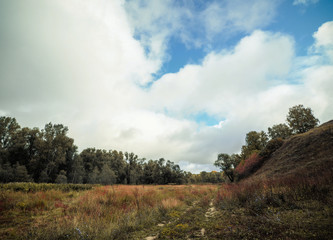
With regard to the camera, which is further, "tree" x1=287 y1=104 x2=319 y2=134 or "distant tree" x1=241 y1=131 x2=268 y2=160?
"distant tree" x1=241 y1=131 x2=268 y2=160

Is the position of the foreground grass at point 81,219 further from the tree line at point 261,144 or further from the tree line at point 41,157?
the tree line at point 41,157

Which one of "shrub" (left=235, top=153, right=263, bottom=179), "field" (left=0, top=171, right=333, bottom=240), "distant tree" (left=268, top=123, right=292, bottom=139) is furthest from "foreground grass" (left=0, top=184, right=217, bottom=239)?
"distant tree" (left=268, top=123, right=292, bottom=139)

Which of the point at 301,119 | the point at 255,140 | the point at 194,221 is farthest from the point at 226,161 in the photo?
the point at 194,221

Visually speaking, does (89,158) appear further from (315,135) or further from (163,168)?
(315,135)

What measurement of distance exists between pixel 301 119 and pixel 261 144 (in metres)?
13.0

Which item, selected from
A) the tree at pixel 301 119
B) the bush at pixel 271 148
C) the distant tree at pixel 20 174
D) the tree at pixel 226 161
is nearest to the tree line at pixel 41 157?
the distant tree at pixel 20 174

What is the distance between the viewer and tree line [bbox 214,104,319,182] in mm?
27666

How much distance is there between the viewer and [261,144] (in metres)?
47.1

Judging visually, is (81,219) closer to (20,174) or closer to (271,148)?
(271,148)

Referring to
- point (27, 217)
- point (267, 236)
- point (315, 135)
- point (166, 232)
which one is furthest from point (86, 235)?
point (315, 135)

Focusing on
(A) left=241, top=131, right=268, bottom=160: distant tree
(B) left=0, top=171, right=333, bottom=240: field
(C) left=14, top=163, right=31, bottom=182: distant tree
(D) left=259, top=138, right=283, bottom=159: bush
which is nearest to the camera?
(B) left=0, top=171, right=333, bottom=240: field

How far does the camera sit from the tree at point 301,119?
38.1m

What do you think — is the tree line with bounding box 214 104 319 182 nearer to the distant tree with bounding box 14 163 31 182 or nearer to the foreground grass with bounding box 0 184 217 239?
the foreground grass with bounding box 0 184 217 239

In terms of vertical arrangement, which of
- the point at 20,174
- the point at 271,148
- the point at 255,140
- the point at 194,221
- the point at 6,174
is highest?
the point at 255,140
